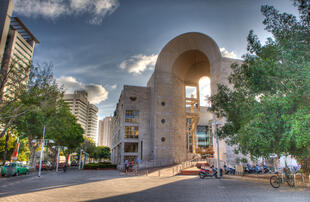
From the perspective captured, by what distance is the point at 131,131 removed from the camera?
43.8 m

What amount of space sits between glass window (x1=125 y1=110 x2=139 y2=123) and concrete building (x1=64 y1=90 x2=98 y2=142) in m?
98.6

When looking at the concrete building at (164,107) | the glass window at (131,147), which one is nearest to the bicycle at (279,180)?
the concrete building at (164,107)

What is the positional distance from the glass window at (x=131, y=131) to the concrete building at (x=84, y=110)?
98969 millimetres

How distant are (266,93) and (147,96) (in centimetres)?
3461

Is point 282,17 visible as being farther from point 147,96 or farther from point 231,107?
point 147,96

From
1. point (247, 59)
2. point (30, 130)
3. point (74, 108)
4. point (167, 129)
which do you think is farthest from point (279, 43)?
point (74, 108)

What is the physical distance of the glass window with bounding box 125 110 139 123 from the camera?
4415 cm

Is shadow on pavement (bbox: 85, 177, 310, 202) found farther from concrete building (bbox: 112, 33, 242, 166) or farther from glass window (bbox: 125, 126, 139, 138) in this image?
glass window (bbox: 125, 126, 139, 138)

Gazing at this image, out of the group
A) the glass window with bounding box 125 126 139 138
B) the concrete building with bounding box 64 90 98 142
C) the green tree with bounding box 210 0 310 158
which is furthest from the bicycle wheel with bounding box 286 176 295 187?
the concrete building with bounding box 64 90 98 142

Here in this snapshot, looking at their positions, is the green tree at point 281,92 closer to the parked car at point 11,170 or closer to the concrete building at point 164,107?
the parked car at point 11,170

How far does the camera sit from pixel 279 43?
39.9 ft

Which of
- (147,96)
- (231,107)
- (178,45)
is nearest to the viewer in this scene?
(231,107)

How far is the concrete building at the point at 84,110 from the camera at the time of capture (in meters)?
146

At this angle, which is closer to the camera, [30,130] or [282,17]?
[282,17]
